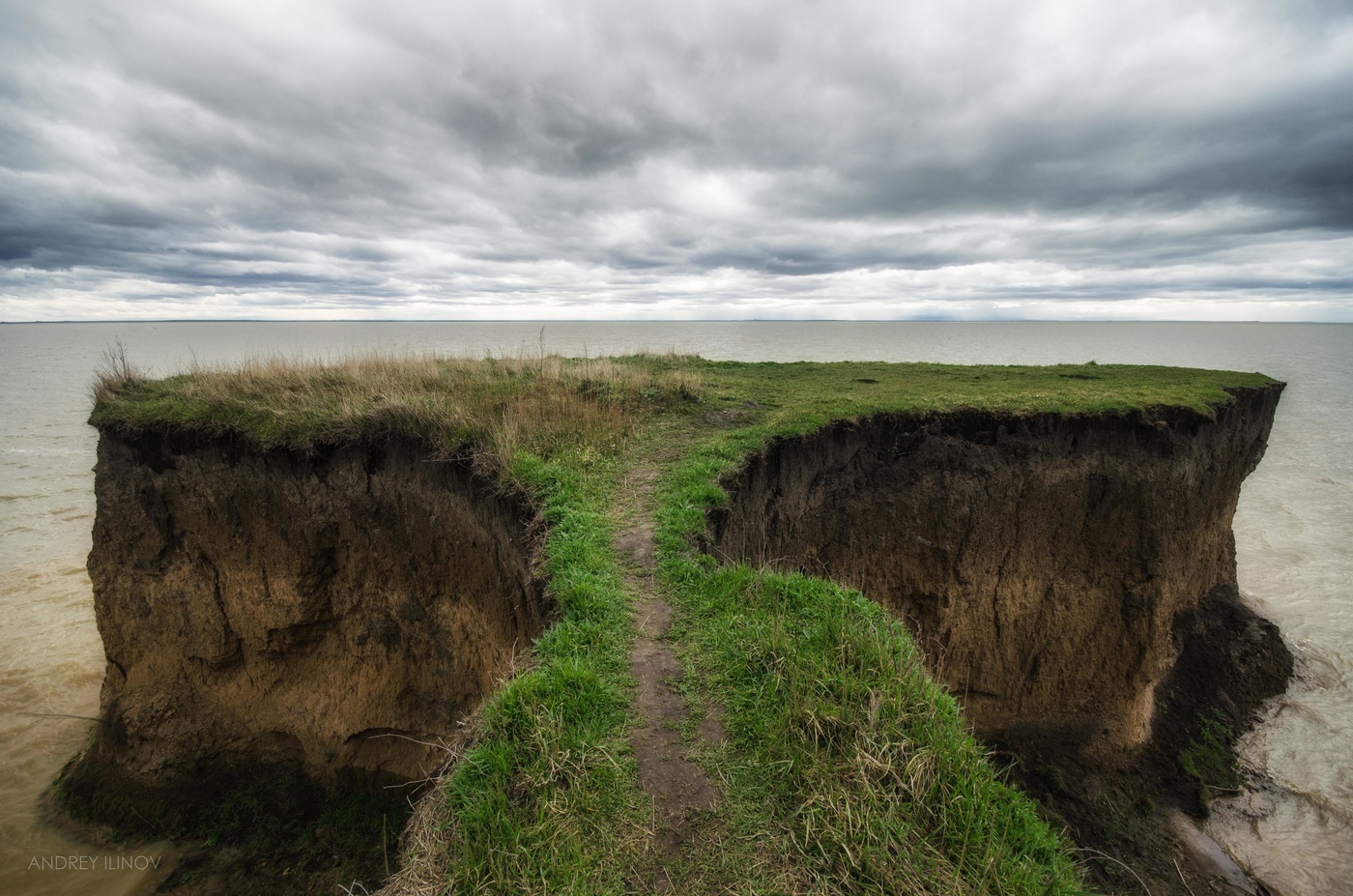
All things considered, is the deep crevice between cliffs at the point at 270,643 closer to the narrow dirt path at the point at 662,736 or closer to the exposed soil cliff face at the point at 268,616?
the exposed soil cliff face at the point at 268,616

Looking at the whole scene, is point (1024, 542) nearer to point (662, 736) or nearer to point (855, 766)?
point (855, 766)

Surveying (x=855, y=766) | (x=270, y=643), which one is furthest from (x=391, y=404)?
(x=855, y=766)

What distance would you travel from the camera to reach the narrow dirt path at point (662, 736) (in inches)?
151

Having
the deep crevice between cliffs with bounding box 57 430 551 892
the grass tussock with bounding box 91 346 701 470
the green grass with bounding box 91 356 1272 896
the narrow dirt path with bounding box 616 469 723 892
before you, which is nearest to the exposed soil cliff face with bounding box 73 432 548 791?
the deep crevice between cliffs with bounding box 57 430 551 892

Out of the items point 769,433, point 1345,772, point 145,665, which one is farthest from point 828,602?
point 1345,772

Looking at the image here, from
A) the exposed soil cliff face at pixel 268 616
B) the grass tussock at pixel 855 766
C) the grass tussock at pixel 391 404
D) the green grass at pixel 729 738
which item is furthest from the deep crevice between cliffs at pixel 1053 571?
the exposed soil cliff face at pixel 268 616

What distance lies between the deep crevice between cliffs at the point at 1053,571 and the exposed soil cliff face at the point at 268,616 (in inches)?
266

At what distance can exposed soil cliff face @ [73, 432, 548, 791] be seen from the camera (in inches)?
421

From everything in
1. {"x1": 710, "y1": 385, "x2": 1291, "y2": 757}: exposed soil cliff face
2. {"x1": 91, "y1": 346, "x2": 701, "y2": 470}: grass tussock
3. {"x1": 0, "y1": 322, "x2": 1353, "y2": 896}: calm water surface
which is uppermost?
{"x1": 91, "y1": 346, "x2": 701, "y2": 470}: grass tussock

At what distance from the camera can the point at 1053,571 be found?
43.1ft

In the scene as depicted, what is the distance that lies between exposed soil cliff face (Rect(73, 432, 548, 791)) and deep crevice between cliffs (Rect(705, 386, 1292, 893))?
675 centimetres

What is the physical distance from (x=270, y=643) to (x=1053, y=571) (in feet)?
50.9

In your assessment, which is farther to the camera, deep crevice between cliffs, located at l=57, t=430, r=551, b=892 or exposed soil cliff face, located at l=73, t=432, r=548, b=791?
exposed soil cliff face, located at l=73, t=432, r=548, b=791

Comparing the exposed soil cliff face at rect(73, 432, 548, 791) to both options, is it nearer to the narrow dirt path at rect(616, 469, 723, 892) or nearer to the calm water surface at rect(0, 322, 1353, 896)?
the calm water surface at rect(0, 322, 1353, 896)
